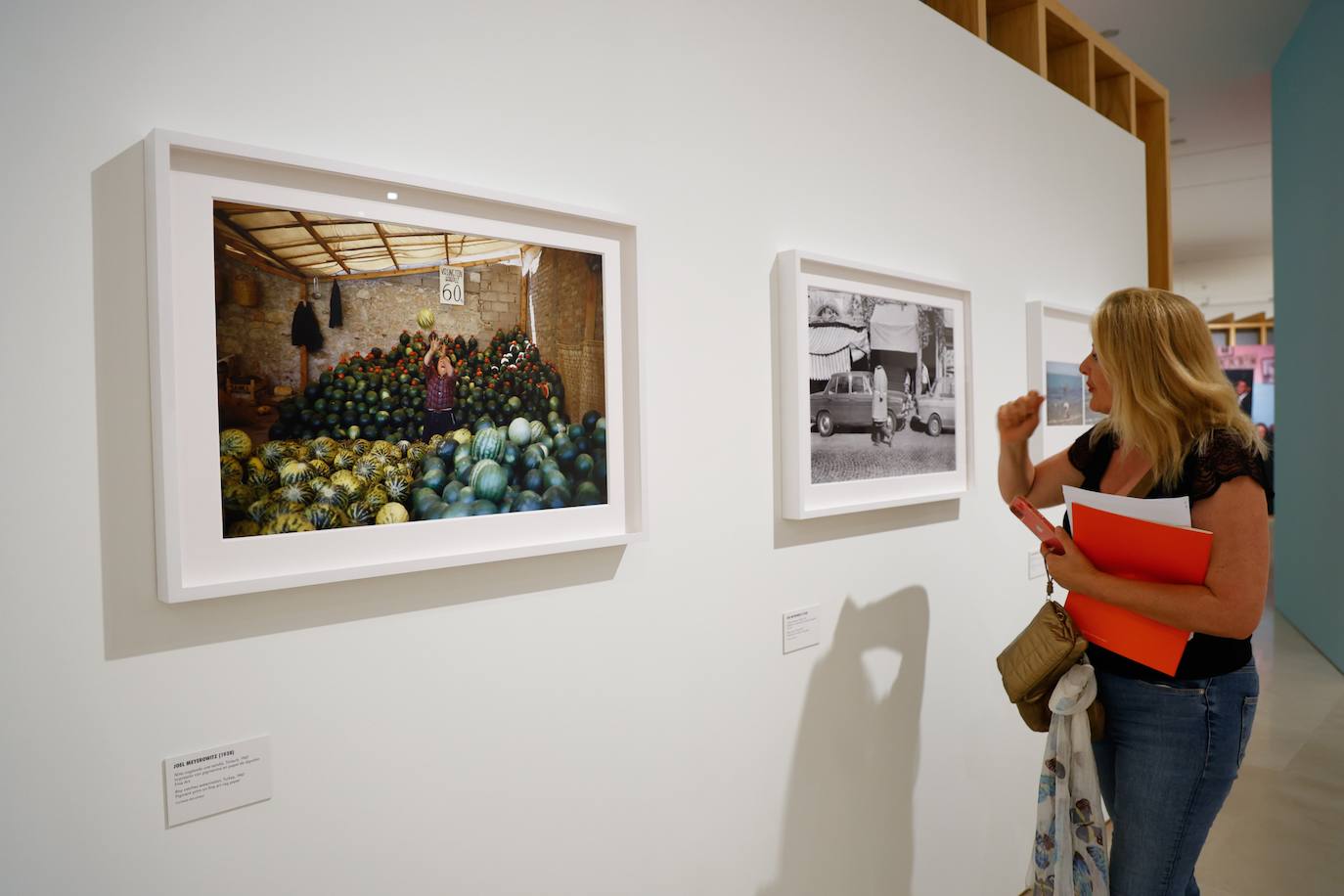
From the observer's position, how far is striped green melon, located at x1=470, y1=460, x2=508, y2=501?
128 cm

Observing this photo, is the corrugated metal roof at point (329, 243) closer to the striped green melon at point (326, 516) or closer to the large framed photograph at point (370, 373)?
the large framed photograph at point (370, 373)

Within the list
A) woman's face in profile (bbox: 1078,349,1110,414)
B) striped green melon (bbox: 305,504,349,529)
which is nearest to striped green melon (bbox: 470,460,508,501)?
striped green melon (bbox: 305,504,349,529)

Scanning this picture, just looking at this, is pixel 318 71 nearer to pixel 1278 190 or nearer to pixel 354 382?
pixel 354 382

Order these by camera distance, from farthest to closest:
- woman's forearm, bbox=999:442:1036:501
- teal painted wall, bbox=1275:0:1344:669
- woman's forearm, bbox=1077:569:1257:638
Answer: teal painted wall, bbox=1275:0:1344:669, woman's forearm, bbox=999:442:1036:501, woman's forearm, bbox=1077:569:1257:638

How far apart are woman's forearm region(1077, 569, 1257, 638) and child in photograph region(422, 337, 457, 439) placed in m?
1.44

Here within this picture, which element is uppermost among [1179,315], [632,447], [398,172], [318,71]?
[318,71]

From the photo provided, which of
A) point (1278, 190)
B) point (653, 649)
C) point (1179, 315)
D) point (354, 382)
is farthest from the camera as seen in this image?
point (1278, 190)

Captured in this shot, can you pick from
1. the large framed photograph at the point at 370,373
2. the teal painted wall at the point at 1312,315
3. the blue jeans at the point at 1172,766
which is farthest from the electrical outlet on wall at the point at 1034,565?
the teal painted wall at the point at 1312,315

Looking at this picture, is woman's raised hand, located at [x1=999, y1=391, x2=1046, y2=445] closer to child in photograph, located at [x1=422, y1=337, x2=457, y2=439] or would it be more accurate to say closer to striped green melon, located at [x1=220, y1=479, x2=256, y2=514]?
child in photograph, located at [x1=422, y1=337, x2=457, y2=439]

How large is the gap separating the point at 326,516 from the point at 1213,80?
270 inches

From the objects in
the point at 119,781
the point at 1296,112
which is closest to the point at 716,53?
the point at 119,781

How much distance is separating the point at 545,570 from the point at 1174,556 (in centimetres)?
130

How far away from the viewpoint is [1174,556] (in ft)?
5.36

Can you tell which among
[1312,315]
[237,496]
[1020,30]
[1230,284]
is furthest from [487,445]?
[1230,284]
